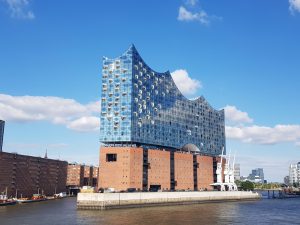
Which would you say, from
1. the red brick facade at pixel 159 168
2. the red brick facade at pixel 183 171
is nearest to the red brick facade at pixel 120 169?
the red brick facade at pixel 159 168

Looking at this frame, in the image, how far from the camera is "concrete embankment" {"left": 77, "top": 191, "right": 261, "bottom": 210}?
12569 centimetres

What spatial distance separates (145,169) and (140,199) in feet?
77.1

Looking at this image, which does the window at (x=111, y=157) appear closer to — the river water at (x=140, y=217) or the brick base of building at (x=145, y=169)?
the brick base of building at (x=145, y=169)

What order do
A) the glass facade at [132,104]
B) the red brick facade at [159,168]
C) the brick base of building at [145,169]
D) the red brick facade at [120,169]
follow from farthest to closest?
the red brick facade at [159,168] < the glass facade at [132,104] < the brick base of building at [145,169] < the red brick facade at [120,169]

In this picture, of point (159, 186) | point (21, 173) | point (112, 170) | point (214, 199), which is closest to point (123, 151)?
point (112, 170)

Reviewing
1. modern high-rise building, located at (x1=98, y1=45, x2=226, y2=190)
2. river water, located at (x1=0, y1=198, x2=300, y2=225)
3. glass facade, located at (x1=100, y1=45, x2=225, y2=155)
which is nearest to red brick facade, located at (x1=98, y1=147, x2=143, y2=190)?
modern high-rise building, located at (x1=98, y1=45, x2=226, y2=190)

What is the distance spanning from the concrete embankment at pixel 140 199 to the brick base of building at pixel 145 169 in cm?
1159

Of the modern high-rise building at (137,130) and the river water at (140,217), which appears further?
the modern high-rise building at (137,130)

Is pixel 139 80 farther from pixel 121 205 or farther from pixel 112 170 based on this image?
pixel 121 205

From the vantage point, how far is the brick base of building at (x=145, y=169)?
15375 centimetres

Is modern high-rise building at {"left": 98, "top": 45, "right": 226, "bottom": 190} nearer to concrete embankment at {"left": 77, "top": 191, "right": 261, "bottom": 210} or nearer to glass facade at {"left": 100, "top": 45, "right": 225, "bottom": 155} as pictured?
glass facade at {"left": 100, "top": 45, "right": 225, "bottom": 155}

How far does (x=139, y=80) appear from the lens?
168250 mm

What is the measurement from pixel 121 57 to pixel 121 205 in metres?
67.0

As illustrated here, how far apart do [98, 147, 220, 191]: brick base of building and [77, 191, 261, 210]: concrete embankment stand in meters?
11.6
